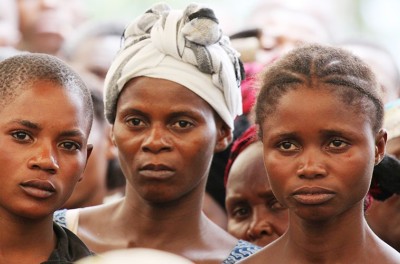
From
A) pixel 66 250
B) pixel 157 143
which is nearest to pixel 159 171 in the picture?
pixel 157 143

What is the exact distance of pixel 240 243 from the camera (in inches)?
198

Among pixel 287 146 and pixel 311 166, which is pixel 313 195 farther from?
pixel 287 146

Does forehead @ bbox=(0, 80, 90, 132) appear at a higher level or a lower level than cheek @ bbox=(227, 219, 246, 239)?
higher

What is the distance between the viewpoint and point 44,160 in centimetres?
420

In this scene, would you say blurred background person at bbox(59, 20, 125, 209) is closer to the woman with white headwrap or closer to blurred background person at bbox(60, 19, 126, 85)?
blurred background person at bbox(60, 19, 126, 85)

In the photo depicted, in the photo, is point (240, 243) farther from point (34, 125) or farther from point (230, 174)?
point (34, 125)

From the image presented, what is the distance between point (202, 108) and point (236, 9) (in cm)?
742

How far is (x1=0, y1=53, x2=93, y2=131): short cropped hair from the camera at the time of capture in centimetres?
436

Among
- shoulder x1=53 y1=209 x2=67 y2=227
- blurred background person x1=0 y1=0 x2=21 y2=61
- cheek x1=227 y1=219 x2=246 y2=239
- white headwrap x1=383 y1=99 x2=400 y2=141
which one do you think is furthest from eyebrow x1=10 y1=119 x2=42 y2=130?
blurred background person x1=0 y1=0 x2=21 y2=61

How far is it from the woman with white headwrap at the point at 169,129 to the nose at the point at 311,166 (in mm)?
778

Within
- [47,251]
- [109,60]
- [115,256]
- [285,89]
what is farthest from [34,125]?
[109,60]

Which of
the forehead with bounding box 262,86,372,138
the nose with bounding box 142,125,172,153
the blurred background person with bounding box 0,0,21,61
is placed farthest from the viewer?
the blurred background person with bounding box 0,0,21,61

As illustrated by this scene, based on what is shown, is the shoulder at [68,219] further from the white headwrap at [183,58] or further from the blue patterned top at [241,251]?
the blue patterned top at [241,251]

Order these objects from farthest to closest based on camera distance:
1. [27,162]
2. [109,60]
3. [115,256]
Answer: [109,60]
[27,162]
[115,256]
